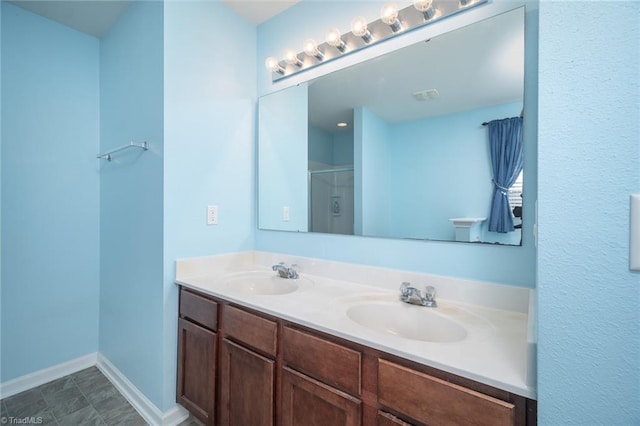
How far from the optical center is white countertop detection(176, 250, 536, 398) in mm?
682

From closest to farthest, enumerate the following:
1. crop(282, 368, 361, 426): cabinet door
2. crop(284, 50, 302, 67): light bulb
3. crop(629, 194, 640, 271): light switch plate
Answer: crop(629, 194, 640, 271): light switch plate
crop(282, 368, 361, 426): cabinet door
crop(284, 50, 302, 67): light bulb

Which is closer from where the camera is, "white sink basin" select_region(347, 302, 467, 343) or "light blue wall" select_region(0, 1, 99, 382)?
"white sink basin" select_region(347, 302, 467, 343)

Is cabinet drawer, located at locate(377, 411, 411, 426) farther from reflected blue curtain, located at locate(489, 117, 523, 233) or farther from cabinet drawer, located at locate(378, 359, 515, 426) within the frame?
reflected blue curtain, located at locate(489, 117, 523, 233)

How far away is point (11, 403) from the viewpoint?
67.2 inches

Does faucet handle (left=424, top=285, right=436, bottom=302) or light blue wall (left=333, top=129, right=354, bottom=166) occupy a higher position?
light blue wall (left=333, top=129, right=354, bottom=166)

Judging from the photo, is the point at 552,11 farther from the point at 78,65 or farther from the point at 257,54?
the point at 78,65

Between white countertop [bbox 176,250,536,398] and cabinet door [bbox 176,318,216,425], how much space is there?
9.6 inches

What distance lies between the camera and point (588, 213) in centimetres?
53

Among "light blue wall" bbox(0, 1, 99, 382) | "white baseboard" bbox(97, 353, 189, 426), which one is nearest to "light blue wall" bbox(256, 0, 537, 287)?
"white baseboard" bbox(97, 353, 189, 426)

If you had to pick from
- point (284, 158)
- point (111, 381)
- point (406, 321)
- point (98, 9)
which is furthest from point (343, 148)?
point (111, 381)

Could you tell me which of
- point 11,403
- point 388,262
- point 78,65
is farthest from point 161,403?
point 78,65

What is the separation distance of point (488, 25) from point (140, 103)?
1861mm

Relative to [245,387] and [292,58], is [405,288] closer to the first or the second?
[245,387]

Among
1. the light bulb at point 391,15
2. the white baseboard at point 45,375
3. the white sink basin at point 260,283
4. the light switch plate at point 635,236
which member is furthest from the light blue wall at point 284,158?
the white baseboard at point 45,375
